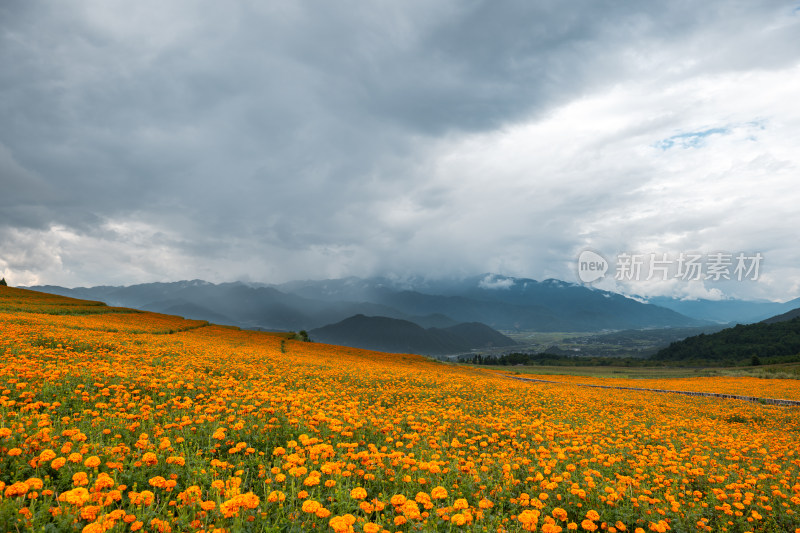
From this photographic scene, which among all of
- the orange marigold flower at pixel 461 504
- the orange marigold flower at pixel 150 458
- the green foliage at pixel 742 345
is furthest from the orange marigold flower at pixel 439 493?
the green foliage at pixel 742 345

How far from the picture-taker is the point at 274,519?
4.93 metres

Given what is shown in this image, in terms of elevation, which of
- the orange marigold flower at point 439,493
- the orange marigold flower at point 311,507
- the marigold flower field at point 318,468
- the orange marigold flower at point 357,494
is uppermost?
the orange marigold flower at point 311,507

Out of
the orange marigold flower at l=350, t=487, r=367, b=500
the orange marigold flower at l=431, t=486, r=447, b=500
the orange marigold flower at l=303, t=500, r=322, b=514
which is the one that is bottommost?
the orange marigold flower at l=431, t=486, r=447, b=500

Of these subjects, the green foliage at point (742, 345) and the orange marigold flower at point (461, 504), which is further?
the green foliage at point (742, 345)

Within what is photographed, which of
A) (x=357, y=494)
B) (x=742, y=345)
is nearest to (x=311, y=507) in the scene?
(x=357, y=494)

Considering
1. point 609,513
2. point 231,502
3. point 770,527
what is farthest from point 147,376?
point 770,527

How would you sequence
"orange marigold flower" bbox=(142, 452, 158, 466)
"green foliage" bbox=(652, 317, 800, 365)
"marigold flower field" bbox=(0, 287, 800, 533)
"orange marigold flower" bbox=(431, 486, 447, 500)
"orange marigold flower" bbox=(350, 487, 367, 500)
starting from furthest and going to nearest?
"green foliage" bbox=(652, 317, 800, 365)
"orange marigold flower" bbox=(431, 486, 447, 500)
"orange marigold flower" bbox=(142, 452, 158, 466)
"orange marigold flower" bbox=(350, 487, 367, 500)
"marigold flower field" bbox=(0, 287, 800, 533)

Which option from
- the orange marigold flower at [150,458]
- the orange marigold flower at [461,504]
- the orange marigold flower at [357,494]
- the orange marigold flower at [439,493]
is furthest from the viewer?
the orange marigold flower at [439,493]

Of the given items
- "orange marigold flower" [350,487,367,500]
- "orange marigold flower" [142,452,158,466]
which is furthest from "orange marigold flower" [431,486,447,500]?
"orange marigold flower" [142,452,158,466]

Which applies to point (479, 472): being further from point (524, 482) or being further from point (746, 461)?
point (746, 461)

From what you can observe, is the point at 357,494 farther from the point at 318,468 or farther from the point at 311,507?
the point at 318,468

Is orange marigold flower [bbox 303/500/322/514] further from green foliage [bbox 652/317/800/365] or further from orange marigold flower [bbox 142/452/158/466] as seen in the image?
green foliage [bbox 652/317/800/365]

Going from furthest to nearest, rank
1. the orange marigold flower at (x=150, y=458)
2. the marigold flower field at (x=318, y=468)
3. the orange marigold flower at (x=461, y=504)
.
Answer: the orange marigold flower at (x=150, y=458) < the orange marigold flower at (x=461, y=504) < the marigold flower field at (x=318, y=468)

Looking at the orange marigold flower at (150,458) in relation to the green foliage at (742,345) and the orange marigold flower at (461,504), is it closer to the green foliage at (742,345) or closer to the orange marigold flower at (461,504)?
the orange marigold flower at (461,504)
